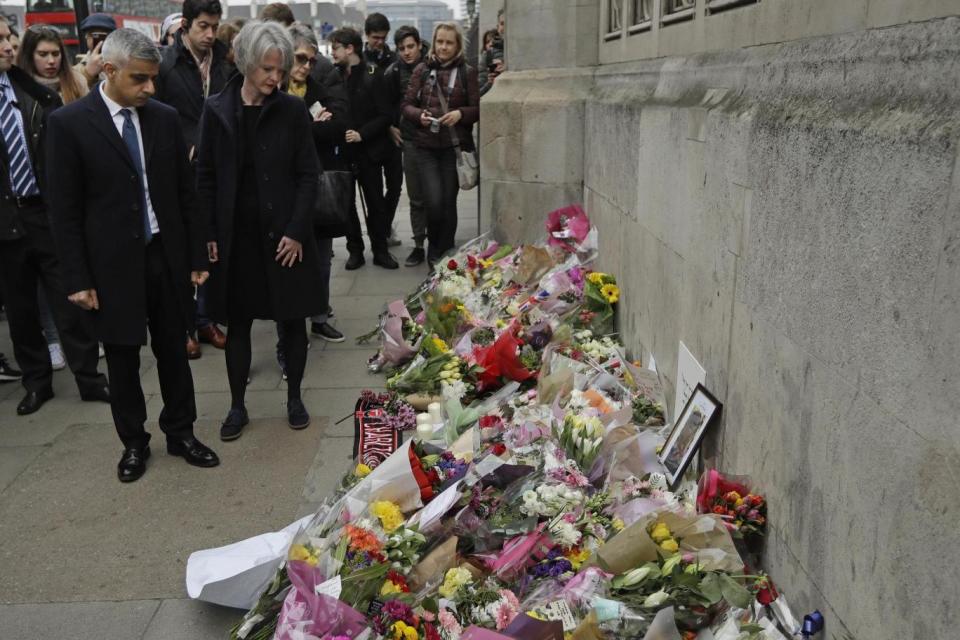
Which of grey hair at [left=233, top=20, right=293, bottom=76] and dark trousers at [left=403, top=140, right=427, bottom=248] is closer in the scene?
grey hair at [left=233, top=20, right=293, bottom=76]

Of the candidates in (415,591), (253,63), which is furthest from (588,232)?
(415,591)

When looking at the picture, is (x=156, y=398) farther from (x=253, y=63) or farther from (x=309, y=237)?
→ (x=253, y=63)

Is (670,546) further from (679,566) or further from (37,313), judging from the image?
(37,313)

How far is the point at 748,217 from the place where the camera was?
2799 millimetres

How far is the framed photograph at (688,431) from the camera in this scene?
123 inches

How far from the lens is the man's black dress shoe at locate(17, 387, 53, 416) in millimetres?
5242

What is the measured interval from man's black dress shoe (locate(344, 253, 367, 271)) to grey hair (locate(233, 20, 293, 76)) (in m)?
4.28

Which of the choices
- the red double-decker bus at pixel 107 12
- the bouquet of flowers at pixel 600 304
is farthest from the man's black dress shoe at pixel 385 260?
the red double-decker bus at pixel 107 12

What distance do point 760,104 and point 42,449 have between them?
3912mm

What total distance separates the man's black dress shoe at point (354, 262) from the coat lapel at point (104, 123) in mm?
4704

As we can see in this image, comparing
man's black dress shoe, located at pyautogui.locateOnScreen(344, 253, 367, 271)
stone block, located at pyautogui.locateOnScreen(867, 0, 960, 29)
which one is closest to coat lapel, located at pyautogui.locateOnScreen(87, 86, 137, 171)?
stone block, located at pyautogui.locateOnScreen(867, 0, 960, 29)

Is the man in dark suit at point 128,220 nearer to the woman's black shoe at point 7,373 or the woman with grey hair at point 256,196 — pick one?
A: the woman with grey hair at point 256,196

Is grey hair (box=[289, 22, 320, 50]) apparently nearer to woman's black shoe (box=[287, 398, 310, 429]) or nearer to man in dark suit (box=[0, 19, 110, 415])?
man in dark suit (box=[0, 19, 110, 415])

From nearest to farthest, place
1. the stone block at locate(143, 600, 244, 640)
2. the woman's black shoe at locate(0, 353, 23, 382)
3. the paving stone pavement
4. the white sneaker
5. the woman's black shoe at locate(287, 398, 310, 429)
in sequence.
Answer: the stone block at locate(143, 600, 244, 640) → the paving stone pavement → the woman's black shoe at locate(287, 398, 310, 429) → the woman's black shoe at locate(0, 353, 23, 382) → the white sneaker
